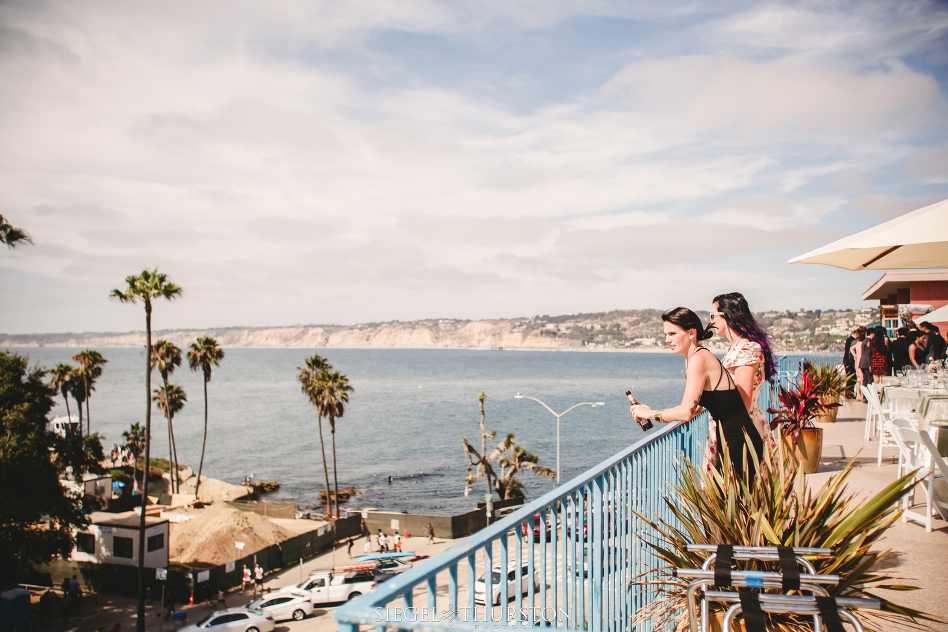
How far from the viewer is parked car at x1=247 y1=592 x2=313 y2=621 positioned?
24969 millimetres

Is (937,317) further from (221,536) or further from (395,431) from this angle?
(395,431)

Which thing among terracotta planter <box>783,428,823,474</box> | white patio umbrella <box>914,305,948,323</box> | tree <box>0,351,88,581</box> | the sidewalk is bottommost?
tree <box>0,351,88,581</box>

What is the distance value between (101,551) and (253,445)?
5679 cm

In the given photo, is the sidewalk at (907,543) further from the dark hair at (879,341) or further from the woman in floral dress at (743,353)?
the dark hair at (879,341)

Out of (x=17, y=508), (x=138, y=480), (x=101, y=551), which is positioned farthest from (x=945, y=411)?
(x=138, y=480)

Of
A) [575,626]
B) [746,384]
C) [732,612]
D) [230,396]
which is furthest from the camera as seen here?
[230,396]

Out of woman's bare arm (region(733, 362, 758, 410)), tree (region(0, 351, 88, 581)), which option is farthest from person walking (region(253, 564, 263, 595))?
woman's bare arm (region(733, 362, 758, 410))

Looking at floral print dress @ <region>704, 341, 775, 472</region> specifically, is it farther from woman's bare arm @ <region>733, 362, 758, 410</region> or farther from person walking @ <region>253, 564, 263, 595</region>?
person walking @ <region>253, 564, 263, 595</region>

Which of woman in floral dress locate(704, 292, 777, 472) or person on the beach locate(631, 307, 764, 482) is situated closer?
person on the beach locate(631, 307, 764, 482)

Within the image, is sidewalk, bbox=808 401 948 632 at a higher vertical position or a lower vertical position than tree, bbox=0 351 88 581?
higher

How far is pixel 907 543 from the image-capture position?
19.4 feet

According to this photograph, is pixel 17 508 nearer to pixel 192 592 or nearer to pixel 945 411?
pixel 192 592

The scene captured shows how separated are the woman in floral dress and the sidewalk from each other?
853mm

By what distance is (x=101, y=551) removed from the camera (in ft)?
101
